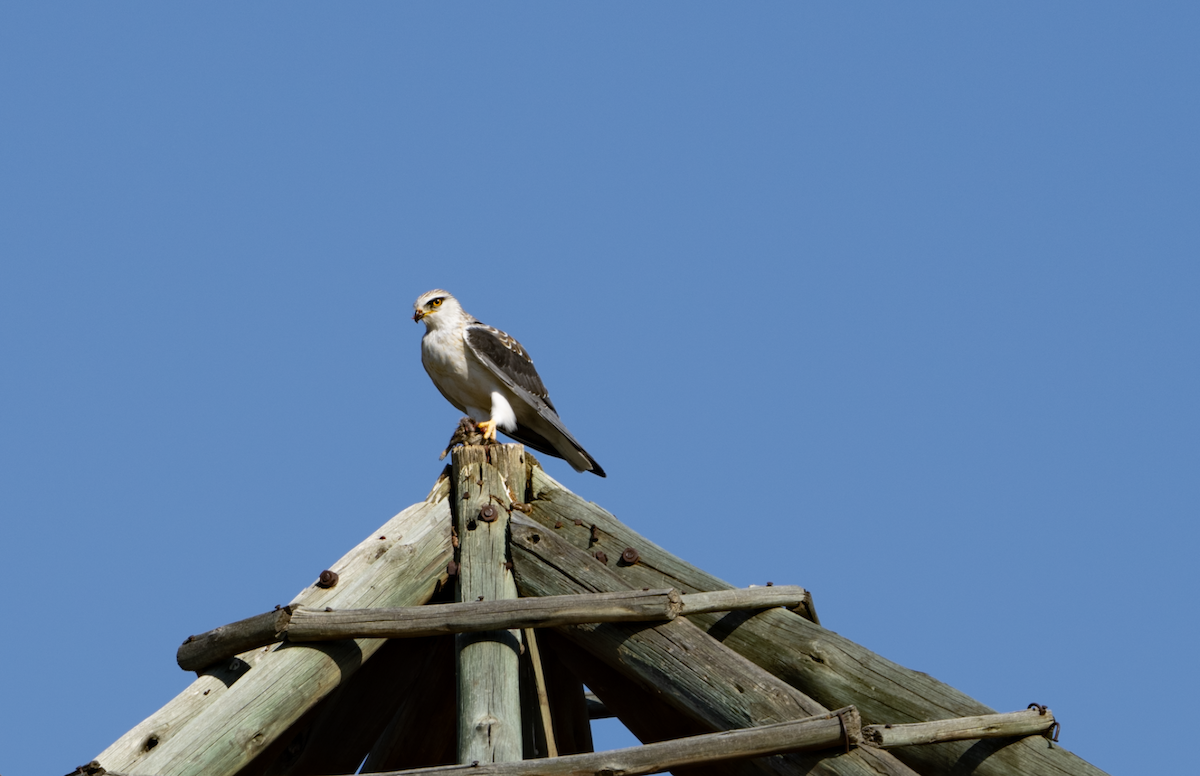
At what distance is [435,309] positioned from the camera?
29.5 feet

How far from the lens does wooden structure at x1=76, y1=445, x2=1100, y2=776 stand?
15.4 feet

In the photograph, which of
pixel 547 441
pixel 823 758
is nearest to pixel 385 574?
pixel 823 758

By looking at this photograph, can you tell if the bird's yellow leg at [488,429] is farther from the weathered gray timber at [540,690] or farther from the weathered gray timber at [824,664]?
the weathered gray timber at [540,690]

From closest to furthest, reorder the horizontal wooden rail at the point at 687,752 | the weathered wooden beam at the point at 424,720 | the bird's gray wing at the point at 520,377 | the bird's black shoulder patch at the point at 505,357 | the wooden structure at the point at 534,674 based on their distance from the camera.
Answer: the horizontal wooden rail at the point at 687,752 < the wooden structure at the point at 534,674 < the weathered wooden beam at the point at 424,720 < the bird's gray wing at the point at 520,377 < the bird's black shoulder patch at the point at 505,357

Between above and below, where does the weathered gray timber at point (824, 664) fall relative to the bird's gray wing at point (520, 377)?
below

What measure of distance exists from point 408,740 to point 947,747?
2893 millimetres

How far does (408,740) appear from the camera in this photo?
6.50 meters

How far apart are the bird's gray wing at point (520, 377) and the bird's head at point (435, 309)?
0.64 feet

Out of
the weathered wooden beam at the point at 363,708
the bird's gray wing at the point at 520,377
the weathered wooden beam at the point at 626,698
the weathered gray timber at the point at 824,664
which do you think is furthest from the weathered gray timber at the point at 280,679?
the bird's gray wing at the point at 520,377

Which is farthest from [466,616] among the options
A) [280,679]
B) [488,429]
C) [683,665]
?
[488,429]

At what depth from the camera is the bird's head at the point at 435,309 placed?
893 cm

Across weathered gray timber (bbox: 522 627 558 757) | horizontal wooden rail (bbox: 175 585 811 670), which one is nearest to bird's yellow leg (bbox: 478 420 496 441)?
weathered gray timber (bbox: 522 627 558 757)

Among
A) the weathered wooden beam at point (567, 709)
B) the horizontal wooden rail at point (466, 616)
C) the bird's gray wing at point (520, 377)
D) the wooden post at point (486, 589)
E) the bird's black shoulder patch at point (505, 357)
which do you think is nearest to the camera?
the wooden post at point (486, 589)

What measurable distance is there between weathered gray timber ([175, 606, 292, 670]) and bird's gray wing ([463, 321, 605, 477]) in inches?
127
